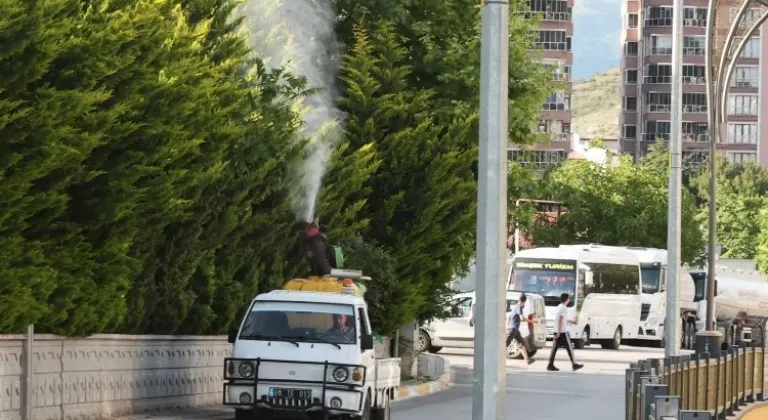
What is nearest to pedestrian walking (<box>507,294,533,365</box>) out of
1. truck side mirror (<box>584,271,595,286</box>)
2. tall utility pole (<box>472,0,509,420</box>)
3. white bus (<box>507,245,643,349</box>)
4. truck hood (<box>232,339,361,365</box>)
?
white bus (<box>507,245,643,349</box>)

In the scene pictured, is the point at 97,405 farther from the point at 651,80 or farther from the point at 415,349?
the point at 651,80

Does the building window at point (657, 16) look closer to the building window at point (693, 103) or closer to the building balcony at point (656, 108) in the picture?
the building window at point (693, 103)

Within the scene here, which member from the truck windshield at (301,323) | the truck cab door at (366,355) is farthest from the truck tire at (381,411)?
the truck windshield at (301,323)

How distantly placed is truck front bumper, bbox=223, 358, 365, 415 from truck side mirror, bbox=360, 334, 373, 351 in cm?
72

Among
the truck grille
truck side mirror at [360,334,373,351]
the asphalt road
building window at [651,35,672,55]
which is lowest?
the asphalt road

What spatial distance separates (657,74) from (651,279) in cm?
10769

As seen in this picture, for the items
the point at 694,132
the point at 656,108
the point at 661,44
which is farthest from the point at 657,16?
the point at 694,132

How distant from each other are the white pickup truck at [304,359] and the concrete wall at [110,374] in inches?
55.4

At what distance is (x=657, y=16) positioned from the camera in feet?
573

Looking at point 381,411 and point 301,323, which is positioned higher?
point 301,323

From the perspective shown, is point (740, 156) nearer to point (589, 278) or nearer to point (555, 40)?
point (555, 40)

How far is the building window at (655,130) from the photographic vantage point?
174 m

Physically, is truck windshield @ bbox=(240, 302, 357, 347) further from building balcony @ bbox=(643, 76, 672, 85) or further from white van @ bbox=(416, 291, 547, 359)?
building balcony @ bbox=(643, 76, 672, 85)

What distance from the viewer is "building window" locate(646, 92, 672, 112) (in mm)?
173250
